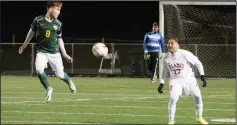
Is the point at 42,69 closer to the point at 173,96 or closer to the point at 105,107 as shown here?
the point at 105,107

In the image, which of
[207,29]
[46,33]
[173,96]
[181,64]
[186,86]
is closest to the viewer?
[173,96]

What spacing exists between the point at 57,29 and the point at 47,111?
1.82 metres

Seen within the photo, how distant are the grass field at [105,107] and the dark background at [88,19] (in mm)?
22067

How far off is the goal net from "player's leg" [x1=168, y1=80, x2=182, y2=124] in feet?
50.6

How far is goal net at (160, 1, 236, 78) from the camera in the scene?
2759 cm

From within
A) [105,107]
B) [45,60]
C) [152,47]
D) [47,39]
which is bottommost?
[105,107]

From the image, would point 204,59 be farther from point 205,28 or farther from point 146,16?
point 146,16

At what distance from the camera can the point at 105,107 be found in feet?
50.1

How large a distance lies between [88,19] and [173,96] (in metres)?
32.9

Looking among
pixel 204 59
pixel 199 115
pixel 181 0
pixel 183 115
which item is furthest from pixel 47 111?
pixel 204 59

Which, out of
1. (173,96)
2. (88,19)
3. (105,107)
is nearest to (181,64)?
(173,96)

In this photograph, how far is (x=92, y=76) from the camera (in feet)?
107

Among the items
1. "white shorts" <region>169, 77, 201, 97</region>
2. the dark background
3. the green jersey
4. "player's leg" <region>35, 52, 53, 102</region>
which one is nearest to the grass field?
"player's leg" <region>35, 52, 53, 102</region>

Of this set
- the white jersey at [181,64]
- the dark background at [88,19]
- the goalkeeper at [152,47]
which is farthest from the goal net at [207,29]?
the white jersey at [181,64]
